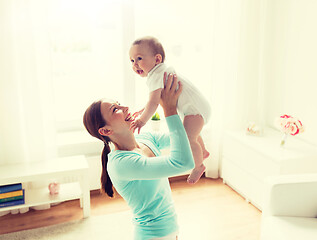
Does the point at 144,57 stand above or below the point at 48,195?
above

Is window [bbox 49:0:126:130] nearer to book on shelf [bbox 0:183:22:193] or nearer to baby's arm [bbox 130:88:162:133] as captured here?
book on shelf [bbox 0:183:22:193]

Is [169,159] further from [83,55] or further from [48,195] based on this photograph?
[83,55]

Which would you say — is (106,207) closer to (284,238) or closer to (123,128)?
(284,238)

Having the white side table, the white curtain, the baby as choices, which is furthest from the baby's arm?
the white curtain

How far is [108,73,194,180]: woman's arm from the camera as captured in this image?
1188 mm

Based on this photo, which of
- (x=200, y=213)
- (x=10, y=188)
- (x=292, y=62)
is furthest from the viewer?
(x=292, y=62)

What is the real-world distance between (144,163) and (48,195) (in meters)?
1.82

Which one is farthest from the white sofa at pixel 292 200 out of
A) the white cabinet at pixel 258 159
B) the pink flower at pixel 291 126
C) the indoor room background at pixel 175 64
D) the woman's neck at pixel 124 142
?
the woman's neck at pixel 124 142

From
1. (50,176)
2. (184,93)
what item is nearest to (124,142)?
(184,93)

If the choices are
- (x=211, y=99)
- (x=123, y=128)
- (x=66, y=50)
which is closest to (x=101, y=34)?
(x=66, y=50)

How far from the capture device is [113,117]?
1315 millimetres

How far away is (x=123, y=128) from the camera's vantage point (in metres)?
1.36

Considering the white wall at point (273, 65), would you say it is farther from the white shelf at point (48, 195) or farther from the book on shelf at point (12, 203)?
the book on shelf at point (12, 203)

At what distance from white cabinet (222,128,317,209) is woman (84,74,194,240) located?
1538 mm
